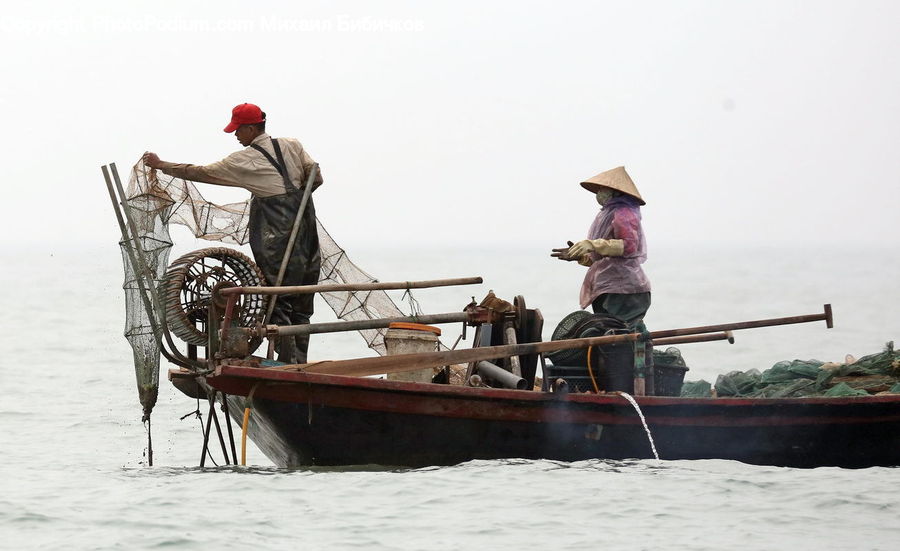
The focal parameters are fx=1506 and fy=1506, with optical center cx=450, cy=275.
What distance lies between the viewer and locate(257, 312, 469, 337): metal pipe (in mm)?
9391

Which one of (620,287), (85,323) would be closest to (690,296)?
(85,323)

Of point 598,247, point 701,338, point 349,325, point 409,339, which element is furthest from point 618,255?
point 349,325

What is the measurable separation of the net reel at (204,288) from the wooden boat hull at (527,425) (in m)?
0.58

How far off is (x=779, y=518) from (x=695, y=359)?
19128 mm

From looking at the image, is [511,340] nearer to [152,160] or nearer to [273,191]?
[273,191]

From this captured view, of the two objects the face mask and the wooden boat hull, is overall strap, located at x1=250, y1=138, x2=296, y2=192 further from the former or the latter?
the face mask

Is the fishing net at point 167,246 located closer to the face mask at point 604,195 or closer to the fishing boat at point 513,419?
the fishing boat at point 513,419

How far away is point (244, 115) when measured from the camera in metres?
10.1

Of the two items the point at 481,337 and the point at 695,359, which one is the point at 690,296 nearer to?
the point at 695,359

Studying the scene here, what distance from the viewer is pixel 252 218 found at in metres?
10.2

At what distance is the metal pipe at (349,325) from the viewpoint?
30.8 ft

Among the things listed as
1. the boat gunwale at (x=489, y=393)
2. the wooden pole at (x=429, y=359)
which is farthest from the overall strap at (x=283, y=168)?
the boat gunwale at (x=489, y=393)

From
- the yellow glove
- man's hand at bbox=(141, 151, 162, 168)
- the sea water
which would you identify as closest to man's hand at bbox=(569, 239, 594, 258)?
the yellow glove

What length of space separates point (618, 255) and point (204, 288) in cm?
279
